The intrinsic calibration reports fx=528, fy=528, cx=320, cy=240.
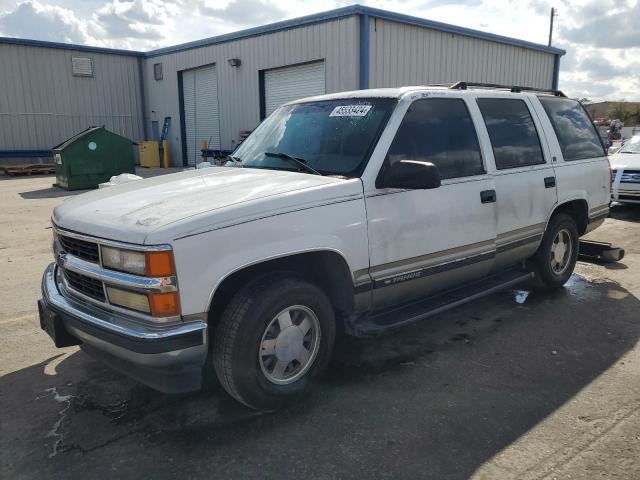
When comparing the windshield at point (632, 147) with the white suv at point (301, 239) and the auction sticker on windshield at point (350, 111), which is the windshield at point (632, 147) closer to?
the white suv at point (301, 239)

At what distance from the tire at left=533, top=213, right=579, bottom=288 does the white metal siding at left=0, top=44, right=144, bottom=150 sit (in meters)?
22.4

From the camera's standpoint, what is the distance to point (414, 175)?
129 inches

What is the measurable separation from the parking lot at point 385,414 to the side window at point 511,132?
146 cm

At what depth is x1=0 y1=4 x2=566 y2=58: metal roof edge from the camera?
47.7 ft

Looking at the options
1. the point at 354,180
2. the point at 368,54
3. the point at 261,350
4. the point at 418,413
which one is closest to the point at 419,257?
the point at 354,180

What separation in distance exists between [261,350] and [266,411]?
16.4 inches

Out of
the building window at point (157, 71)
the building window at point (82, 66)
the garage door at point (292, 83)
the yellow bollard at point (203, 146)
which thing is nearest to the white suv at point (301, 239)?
the garage door at point (292, 83)

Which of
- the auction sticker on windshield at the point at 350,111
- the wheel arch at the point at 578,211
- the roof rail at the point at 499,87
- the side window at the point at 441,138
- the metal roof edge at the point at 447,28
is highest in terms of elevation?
the metal roof edge at the point at 447,28

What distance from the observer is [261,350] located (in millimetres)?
3078

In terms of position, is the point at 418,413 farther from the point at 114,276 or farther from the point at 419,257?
the point at 114,276

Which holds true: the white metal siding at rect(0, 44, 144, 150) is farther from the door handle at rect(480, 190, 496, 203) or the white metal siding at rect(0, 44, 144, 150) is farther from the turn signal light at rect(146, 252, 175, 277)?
the turn signal light at rect(146, 252, 175, 277)

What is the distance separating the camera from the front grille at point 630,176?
10023mm

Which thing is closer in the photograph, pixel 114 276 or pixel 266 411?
pixel 114 276

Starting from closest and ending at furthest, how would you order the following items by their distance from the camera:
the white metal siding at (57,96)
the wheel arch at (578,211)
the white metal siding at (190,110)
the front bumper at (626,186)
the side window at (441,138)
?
the side window at (441,138), the wheel arch at (578,211), the front bumper at (626,186), the white metal siding at (57,96), the white metal siding at (190,110)
